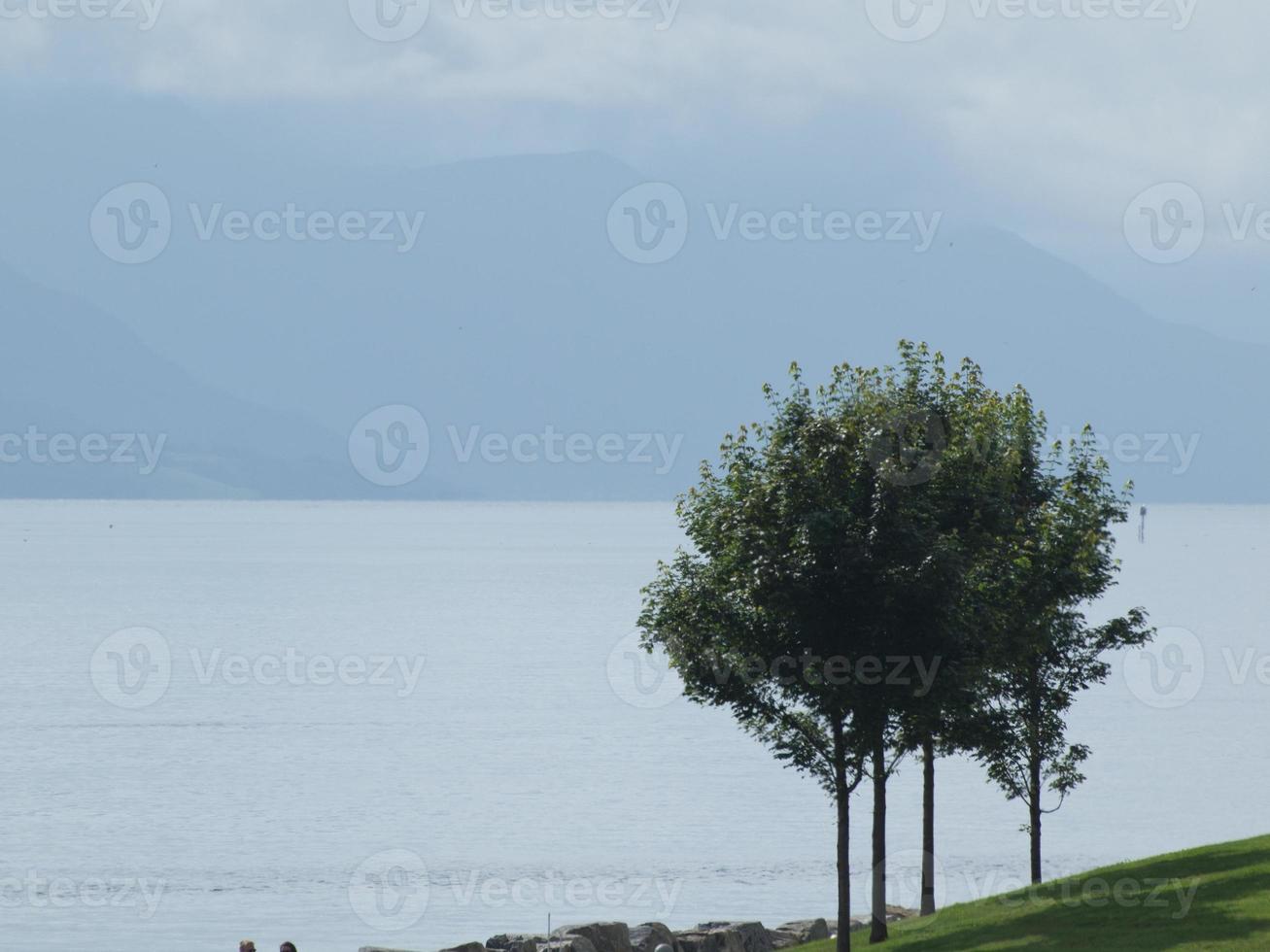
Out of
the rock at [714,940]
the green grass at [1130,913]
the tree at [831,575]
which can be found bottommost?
the rock at [714,940]

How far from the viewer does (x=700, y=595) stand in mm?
34062

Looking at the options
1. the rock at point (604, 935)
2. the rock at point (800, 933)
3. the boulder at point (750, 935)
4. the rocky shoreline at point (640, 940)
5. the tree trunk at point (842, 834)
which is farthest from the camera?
the rock at point (800, 933)

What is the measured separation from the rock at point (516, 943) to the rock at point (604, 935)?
793 millimetres

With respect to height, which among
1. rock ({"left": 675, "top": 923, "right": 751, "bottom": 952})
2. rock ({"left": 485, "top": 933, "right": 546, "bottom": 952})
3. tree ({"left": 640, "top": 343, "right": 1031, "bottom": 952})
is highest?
tree ({"left": 640, "top": 343, "right": 1031, "bottom": 952})

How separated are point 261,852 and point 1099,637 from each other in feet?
130

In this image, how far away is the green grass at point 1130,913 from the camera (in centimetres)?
2817

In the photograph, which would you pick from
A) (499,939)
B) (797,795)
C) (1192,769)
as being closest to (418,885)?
(499,939)

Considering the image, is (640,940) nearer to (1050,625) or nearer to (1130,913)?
(1050,625)

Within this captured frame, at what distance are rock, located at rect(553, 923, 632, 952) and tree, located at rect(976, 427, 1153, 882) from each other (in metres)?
10.4

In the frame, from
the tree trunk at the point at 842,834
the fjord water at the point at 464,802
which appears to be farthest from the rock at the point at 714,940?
the fjord water at the point at 464,802

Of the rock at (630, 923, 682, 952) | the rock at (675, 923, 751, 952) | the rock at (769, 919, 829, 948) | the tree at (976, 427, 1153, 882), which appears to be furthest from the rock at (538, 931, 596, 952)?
the tree at (976, 427, 1153, 882)

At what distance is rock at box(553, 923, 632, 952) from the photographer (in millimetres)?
39938

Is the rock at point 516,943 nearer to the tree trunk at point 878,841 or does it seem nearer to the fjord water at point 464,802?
the tree trunk at point 878,841

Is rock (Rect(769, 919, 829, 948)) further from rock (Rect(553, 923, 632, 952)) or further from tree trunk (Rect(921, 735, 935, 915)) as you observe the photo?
rock (Rect(553, 923, 632, 952))
